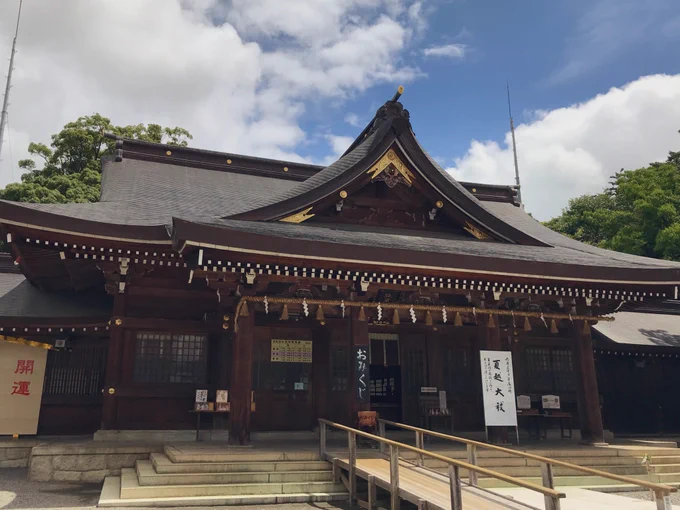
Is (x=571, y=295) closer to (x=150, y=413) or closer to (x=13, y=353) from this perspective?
(x=150, y=413)

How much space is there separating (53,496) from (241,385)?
347cm

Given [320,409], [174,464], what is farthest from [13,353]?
[320,409]

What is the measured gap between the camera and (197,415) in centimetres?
1158

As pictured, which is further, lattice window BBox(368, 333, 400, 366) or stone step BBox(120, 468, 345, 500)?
lattice window BBox(368, 333, 400, 366)

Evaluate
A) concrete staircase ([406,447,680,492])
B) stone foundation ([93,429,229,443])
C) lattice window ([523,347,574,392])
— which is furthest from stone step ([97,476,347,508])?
lattice window ([523,347,574,392])

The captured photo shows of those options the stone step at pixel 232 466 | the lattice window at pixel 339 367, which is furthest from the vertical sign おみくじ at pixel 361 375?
the stone step at pixel 232 466

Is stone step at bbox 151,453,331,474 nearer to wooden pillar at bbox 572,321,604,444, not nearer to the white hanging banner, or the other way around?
the white hanging banner

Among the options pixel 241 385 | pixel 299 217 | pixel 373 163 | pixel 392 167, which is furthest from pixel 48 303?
pixel 392 167

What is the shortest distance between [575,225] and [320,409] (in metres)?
38.7

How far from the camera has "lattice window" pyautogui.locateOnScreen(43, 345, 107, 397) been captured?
12304mm

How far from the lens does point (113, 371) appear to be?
11172 mm

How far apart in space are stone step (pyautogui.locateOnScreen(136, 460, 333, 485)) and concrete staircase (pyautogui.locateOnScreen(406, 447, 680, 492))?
216 cm

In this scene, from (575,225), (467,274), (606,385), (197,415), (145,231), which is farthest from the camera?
(575,225)

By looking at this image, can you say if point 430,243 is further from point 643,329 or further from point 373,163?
point 643,329
